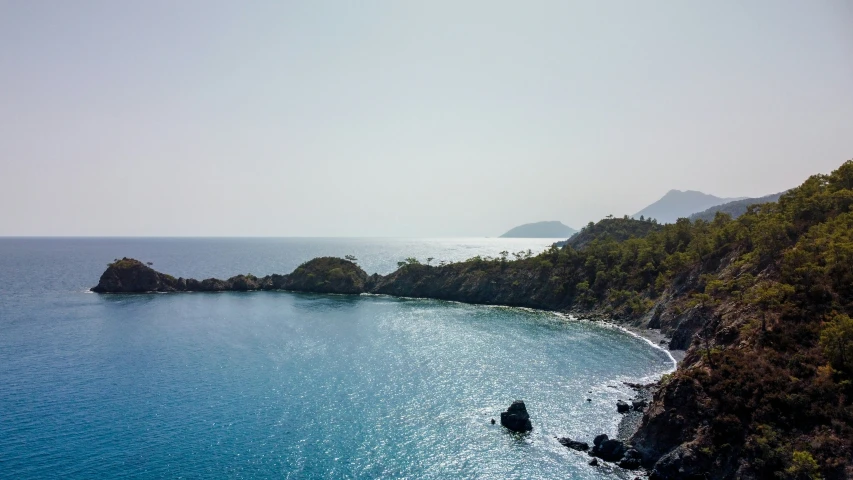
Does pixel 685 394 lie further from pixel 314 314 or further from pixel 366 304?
pixel 366 304

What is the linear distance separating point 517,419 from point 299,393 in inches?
1345

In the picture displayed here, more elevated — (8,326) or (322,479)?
(8,326)

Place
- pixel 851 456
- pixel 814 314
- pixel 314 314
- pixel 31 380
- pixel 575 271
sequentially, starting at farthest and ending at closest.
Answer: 1. pixel 575 271
2. pixel 314 314
3. pixel 31 380
4. pixel 814 314
5. pixel 851 456

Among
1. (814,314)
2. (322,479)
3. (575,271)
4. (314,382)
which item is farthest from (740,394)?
(575,271)

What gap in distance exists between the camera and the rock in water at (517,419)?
183 ft

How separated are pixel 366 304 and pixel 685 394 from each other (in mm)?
116741

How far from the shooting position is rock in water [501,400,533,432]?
55.8 m

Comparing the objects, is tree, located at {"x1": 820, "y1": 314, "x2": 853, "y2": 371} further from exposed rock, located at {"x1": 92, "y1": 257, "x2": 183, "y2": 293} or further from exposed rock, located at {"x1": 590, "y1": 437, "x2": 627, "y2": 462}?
exposed rock, located at {"x1": 92, "y1": 257, "x2": 183, "y2": 293}

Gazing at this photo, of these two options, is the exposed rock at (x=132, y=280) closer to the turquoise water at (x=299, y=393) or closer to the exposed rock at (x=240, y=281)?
the exposed rock at (x=240, y=281)

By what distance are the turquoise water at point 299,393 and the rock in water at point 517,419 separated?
4.33 ft

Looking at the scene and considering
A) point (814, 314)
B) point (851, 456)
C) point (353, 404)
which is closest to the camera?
point (851, 456)

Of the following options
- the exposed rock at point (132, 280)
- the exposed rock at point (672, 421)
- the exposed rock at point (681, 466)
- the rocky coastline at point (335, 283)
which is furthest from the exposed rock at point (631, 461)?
the exposed rock at point (132, 280)

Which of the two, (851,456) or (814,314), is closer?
(851,456)

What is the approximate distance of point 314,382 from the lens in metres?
72.4
